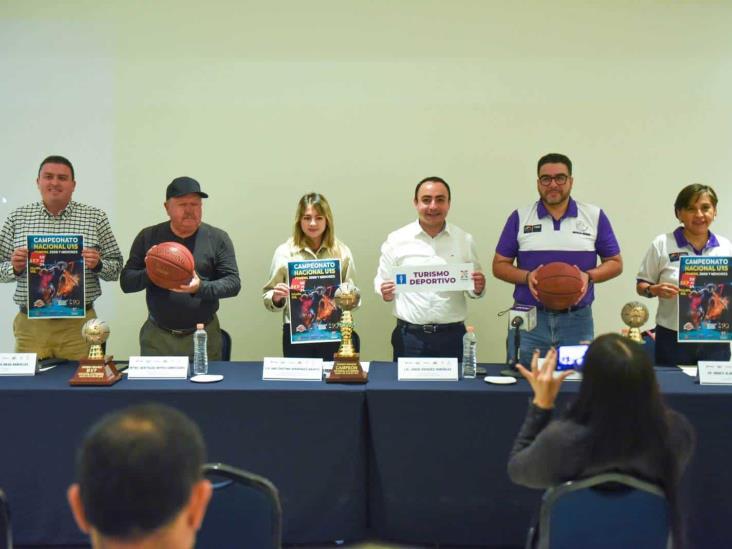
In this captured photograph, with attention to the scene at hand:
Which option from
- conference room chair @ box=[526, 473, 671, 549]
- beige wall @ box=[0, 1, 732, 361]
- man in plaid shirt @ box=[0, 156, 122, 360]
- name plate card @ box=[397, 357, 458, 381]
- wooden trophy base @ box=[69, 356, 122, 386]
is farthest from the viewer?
beige wall @ box=[0, 1, 732, 361]

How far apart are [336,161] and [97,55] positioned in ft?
6.62

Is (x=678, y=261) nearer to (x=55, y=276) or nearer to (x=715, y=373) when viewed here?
(x=715, y=373)

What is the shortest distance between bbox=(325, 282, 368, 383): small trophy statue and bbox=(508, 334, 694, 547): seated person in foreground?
1258mm

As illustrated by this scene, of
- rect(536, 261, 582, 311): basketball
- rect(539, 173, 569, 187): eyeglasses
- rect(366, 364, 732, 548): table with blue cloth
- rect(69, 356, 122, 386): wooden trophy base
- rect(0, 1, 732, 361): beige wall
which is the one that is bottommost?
rect(366, 364, 732, 548): table with blue cloth

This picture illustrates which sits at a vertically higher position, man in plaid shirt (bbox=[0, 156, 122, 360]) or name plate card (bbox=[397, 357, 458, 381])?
man in plaid shirt (bbox=[0, 156, 122, 360])

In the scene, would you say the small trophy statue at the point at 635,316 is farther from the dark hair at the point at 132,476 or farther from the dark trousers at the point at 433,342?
the dark hair at the point at 132,476

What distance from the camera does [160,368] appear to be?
9.53ft

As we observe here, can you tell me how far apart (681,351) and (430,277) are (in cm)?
162

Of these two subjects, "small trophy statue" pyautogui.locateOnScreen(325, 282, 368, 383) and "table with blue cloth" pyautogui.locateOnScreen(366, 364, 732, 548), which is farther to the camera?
"small trophy statue" pyautogui.locateOnScreen(325, 282, 368, 383)

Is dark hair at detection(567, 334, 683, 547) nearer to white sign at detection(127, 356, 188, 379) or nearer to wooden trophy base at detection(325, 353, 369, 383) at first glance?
wooden trophy base at detection(325, 353, 369, 383)

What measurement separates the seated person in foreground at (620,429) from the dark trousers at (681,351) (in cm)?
201

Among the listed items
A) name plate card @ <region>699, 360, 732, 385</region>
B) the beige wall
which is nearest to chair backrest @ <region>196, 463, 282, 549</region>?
name plate card @ <region>699, 360, 732, 385</region>

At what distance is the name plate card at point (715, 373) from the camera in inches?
109

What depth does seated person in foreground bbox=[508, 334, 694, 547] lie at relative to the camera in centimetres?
163
